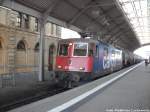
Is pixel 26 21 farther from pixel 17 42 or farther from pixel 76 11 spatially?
pixel 76 11

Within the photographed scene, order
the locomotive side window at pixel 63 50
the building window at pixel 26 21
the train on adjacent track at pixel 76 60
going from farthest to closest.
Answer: the building window at pixel 26 21 → the locomotive side window at pixel 63 50 → the train on adjacent track at pixel 76 60

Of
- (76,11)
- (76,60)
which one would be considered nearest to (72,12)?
(76,11)

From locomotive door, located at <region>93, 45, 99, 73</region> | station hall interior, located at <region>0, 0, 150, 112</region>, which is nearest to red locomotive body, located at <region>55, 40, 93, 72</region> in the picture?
station hall interior, located at <region>0, 0, 150, 112</region>

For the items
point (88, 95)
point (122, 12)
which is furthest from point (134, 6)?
point (88, 95)

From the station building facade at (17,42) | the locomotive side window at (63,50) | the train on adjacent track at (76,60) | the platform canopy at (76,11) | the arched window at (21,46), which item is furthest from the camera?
the arched window at (21,46)

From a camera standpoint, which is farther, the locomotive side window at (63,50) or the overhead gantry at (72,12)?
the overhead gantry at (72,12)

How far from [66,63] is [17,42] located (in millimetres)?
14599

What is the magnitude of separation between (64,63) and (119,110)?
1203 cm

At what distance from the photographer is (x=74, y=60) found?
65.8ft

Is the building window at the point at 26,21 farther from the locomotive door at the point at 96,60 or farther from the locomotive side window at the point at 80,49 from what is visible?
the locomotive side window at the point at 80,49

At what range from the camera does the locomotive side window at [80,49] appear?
20328 millimetres

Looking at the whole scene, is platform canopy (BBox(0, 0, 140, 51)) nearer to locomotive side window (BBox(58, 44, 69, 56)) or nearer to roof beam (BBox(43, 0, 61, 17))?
roof beam (BBox(43, 0, 61, 17))

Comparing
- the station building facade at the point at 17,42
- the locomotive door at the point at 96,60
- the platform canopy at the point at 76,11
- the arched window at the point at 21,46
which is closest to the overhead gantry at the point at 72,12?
the platform canopy at the point at 76,11

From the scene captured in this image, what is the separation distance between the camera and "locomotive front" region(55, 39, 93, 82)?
19734mm
